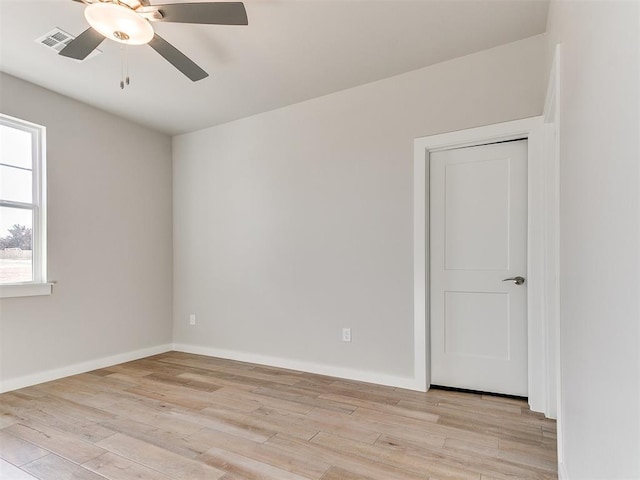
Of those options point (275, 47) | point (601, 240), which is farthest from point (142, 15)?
point (601, 240)

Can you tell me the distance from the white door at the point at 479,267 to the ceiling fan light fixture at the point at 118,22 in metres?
2.27

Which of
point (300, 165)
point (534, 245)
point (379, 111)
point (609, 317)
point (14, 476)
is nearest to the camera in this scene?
point (609, 317)

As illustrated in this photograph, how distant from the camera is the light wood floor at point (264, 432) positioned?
6.33 feet

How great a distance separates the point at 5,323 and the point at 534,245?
4223 mm

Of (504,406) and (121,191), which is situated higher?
(121,191)

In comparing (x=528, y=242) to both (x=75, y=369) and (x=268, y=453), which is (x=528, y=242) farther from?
(x=75, y=369)

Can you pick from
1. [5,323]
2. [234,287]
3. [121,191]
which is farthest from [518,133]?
[5,323]

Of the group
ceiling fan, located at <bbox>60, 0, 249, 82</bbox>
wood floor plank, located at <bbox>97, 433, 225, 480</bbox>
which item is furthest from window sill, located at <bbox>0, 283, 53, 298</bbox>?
ceiling fan, located at <bbox>60, 0, 249, 82</bbox>

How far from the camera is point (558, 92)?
Result: 190 centimetres

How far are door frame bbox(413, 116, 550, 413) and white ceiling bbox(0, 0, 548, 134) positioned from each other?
653 mm

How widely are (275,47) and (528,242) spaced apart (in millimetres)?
2335

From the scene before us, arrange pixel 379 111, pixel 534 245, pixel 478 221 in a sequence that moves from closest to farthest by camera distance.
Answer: pixel 534 245 → pixel 478 221 → pixel 379 111

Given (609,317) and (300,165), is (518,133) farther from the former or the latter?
(609,317)

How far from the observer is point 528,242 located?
8.89ft
